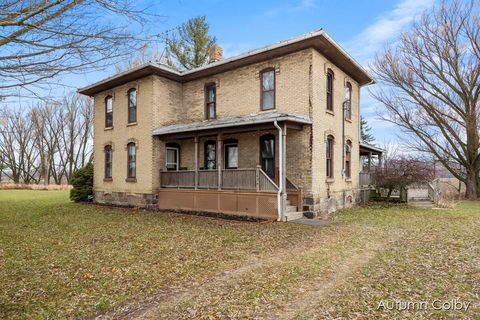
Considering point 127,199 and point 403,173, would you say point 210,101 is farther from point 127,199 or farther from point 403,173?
point 403,173

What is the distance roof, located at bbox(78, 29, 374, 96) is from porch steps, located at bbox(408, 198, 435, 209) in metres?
7.02

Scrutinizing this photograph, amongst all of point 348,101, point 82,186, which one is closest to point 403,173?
point 348,101

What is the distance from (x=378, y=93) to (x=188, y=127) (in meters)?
16.9

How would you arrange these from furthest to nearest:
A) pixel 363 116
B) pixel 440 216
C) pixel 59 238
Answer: pixel 363 116 → pixel 440 216 → pixel 59 238

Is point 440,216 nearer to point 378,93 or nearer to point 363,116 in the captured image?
point 378,93

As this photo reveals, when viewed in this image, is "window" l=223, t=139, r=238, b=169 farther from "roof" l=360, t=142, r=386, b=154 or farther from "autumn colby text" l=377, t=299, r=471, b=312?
"autumn colby text" l=377, t=299, r=471, b=312

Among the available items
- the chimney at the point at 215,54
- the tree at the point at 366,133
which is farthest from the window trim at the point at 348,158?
the tree at the point at 366,133

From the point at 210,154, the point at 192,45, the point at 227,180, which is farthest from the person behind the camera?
the point at 192,45

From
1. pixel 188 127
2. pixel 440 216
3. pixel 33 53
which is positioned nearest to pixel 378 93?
pixel 440 216

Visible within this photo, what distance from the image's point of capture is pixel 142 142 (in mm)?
15672

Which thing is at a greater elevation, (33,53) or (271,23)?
(271,23)

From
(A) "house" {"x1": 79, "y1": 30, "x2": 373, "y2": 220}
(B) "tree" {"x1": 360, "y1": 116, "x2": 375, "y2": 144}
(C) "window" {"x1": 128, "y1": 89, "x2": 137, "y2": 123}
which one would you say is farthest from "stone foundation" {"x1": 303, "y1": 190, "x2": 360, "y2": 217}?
(B) "tree" {"x1": 360, "y1": 116, "x2": 375, "y2": 144}

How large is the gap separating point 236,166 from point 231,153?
0.70 meters

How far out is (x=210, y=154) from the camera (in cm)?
1524
